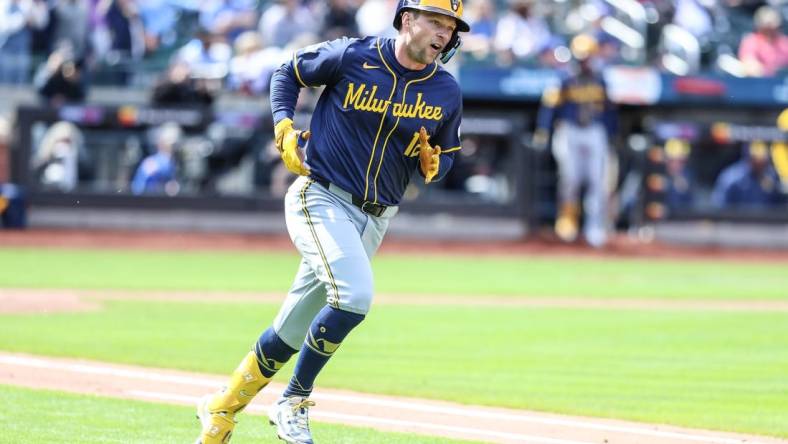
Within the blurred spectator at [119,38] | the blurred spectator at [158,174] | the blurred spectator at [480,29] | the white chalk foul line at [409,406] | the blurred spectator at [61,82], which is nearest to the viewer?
the white chalk foul line at [409,406]

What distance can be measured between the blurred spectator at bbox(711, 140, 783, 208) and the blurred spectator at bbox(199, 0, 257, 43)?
24.6 feet

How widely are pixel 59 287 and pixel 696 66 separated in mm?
11143

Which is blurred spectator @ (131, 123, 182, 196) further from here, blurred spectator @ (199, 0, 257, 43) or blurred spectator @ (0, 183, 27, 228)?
blurred spectator @ (199, 0, 257, 43)

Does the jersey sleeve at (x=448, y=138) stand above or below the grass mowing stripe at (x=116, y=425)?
above

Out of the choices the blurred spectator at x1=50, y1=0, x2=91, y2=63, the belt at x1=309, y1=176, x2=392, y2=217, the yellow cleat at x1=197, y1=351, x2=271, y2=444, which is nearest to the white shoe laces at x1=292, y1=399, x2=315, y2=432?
the yellow cleat at x1=197, y1=351, x2=271, y2=444

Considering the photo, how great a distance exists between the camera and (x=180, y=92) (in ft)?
62.8

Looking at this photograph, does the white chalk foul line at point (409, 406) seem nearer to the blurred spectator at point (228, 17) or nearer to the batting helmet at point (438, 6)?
the batting helmet at point (438, 6)

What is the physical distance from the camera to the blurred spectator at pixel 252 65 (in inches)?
759

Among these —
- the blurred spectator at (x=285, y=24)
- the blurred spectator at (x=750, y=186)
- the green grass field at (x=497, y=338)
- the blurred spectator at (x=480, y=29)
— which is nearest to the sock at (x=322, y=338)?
the green grass field at (x=497, y=338)

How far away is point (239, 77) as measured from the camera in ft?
64.0

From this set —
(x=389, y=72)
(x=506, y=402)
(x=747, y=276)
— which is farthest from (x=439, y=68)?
(x=747, y=276)

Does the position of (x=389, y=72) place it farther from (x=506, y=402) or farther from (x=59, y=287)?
(x=59, y=287)

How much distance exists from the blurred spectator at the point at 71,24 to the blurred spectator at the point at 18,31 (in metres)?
0.19

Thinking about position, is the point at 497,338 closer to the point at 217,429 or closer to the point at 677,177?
the point at 217,429
